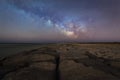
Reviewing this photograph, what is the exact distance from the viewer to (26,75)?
6422 millimetres

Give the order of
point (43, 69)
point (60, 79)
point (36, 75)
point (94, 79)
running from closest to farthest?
point (94, 79) → point (60, 79) → point (36, 75) → point (43, 69)

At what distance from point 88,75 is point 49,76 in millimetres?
1514

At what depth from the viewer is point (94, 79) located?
567cm

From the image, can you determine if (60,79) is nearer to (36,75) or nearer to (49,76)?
(49,76)

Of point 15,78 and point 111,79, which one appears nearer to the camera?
point 111,79

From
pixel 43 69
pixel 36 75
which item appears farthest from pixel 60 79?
pixel 43 69

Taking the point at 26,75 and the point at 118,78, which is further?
the point at 26,75

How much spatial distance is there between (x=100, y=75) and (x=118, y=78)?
64 cm

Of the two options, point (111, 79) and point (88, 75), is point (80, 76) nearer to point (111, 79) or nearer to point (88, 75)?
point (88, 75)

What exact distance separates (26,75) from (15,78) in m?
0.47

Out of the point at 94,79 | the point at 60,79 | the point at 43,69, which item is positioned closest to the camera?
the point at 94,79

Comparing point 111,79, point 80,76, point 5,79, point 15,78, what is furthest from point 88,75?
point 5,79

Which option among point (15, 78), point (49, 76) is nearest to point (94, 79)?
Result: point (49, 76)

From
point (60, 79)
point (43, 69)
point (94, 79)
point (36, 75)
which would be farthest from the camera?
point (43, 69)
